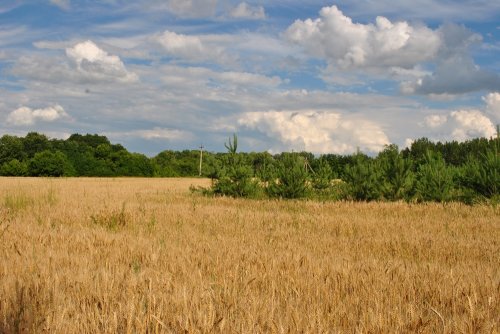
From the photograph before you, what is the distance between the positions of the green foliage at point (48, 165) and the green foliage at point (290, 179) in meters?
65.8

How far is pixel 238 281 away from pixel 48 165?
8327 cm

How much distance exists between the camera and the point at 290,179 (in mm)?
24703

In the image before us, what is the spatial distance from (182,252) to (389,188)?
17993mm

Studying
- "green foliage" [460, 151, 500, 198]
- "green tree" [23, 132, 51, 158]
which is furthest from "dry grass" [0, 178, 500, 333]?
A: "green tree" [23, 132, 51, 158]

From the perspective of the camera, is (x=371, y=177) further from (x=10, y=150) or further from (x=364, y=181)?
(x=10, y=150)

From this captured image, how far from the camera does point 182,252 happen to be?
681 cm

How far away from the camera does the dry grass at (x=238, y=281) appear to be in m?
3.68

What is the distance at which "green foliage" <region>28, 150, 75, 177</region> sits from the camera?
269 ft

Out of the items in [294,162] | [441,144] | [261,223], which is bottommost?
[261,223]

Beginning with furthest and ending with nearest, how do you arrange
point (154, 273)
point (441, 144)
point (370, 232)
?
point (441, 144)
point (370, 232)
point (154, 273)

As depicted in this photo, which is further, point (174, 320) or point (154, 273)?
point (154, 273)

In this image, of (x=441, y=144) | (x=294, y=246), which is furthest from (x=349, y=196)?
(x=441, y=144)

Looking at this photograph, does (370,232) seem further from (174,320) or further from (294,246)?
(174,320)

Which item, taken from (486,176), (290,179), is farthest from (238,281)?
(290,179)
